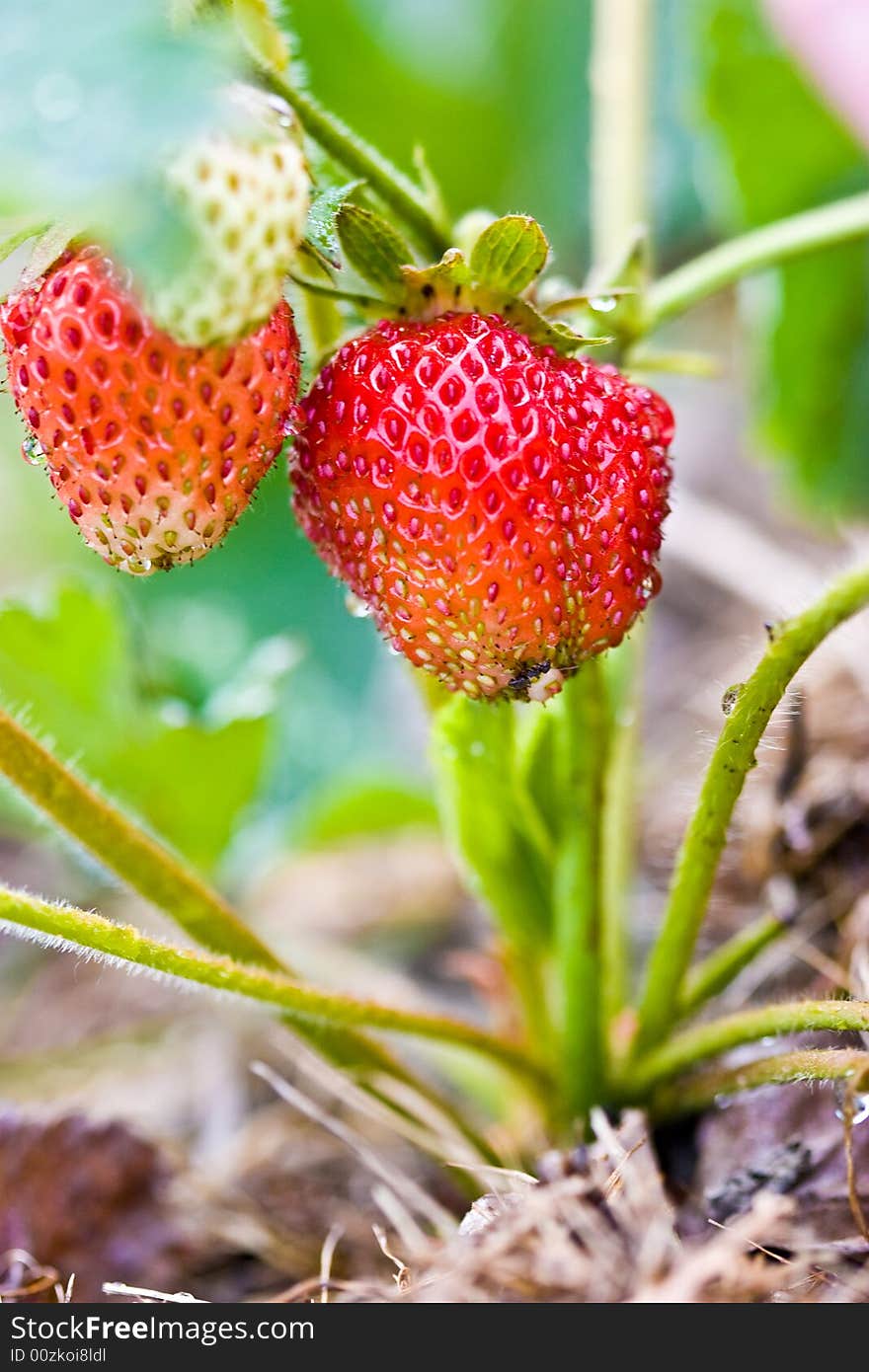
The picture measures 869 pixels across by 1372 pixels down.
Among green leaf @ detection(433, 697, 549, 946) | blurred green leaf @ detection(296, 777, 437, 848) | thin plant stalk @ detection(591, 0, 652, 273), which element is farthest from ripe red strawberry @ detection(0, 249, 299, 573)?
blurred green leaf @ detection(296, 777, 437, 848)

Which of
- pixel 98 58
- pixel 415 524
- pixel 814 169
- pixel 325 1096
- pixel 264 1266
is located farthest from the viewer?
pixel 814 169

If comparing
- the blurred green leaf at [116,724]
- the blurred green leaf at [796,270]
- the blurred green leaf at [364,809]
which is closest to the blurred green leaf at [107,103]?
the blurred green leaf at [116,724]

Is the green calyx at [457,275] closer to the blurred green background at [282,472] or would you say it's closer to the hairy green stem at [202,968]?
the hairy green stem at [202,968]

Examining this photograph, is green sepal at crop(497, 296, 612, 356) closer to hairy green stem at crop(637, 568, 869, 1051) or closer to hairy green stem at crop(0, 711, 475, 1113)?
hairy green stem at crop(637, 568, 869, 1051)

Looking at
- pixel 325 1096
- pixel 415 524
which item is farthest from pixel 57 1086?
pixel 415 524

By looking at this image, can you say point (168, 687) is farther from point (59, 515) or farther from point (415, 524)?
point (415, 524)

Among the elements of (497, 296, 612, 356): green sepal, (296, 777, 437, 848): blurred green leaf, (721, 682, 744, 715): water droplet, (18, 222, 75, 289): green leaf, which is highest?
(18, 222, 75, 289): green leaf
